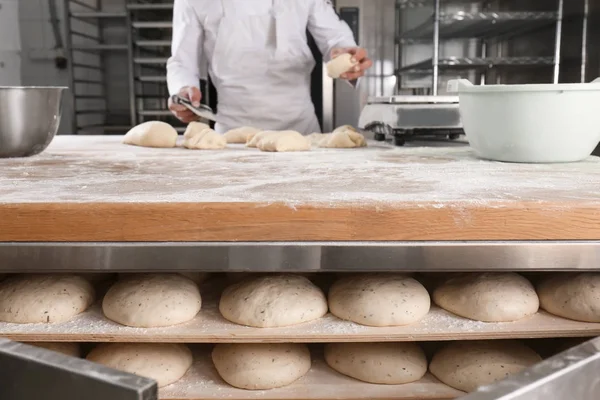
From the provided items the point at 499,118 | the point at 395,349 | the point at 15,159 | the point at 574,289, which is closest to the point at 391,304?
the point at 395,349

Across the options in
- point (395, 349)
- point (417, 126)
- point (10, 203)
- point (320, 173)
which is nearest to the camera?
point (10, 203)

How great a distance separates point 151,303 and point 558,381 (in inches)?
21.6

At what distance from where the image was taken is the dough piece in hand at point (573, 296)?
0.77 metres

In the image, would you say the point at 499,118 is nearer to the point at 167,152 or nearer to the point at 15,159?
the point at 167,152

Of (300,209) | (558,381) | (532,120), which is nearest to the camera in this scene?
(558,381)

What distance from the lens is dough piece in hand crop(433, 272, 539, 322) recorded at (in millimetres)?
778

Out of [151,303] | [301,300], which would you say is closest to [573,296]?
[301,300]

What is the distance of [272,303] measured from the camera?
795mm

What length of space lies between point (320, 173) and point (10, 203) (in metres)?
0.53

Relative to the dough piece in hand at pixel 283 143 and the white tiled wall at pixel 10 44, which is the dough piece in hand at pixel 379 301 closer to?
the dough piece in hand at pixel 283 143

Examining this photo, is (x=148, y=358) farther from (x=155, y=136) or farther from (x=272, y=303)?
(x=155, y=136)

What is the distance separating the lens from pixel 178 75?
241 centimetres

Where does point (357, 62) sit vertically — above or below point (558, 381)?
above

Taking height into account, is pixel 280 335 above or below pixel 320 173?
below
